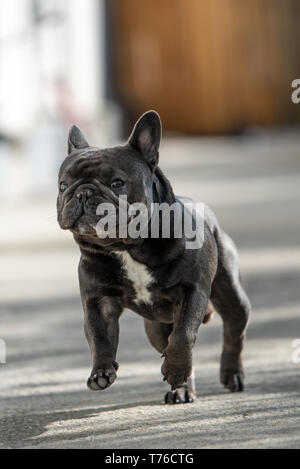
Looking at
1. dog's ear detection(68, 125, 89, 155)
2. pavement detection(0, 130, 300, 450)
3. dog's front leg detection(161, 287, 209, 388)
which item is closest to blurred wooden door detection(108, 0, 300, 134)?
pavement detection(0, 130, 300, 450)

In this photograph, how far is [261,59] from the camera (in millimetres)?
31016

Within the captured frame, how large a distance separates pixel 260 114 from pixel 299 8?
129 inches

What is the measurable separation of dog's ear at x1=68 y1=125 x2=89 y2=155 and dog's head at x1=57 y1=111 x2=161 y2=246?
0.34ft

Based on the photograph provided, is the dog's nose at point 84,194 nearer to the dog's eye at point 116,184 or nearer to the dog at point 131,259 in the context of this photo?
the dog at point 131,259

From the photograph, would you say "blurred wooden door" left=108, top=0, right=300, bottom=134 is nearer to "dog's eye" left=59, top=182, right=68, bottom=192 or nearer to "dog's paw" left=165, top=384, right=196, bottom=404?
"dog's paw" left=165, top=384, right=196, bottom=404

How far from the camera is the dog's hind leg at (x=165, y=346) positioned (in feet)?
17.5

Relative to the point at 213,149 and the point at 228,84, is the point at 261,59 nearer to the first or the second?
the point at 228,84

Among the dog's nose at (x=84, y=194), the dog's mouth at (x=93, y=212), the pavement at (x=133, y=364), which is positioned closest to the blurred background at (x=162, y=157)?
the pavement at (x=133, y=364)

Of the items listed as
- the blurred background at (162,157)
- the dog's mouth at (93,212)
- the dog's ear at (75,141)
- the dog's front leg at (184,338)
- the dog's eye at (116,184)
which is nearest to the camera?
the dog's mouth at (93,212)

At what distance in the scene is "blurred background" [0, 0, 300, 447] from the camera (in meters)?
5.96

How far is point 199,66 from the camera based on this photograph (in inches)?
1201

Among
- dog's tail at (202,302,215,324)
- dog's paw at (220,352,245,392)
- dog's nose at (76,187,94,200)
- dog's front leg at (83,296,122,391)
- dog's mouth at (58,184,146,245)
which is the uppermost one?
Answer: dog's nose at (76,187,94,200)

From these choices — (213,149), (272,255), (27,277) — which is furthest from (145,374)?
(213,149)
